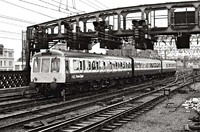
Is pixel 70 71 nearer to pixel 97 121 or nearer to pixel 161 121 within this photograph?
pixel 97 121

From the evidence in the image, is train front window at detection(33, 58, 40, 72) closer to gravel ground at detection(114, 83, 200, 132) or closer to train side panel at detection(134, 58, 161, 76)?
gravel ground at detection(114, 83, 200, 132)

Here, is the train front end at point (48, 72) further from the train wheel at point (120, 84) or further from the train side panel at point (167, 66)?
the train side panel at point (167, 66)

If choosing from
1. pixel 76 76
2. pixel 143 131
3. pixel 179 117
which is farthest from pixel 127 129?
pixel 76 76

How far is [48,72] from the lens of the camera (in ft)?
55.8

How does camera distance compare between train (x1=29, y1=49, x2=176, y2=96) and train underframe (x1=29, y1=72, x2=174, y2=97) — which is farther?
train underframe (x1=29, y1=72, x2=174, y2=97)

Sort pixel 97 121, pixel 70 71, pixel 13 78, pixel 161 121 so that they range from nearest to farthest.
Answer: pixel 97 121 → pixel 161 121 → pixel 70 71 → pixel 13 78

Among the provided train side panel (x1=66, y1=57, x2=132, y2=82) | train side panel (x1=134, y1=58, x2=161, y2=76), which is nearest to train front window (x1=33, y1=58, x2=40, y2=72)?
train side panel (x1=66, y1=57, x2=132, y2=82)

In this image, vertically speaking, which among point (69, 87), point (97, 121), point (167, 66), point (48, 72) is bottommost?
point (97, 121)

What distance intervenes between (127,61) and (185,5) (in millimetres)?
7157

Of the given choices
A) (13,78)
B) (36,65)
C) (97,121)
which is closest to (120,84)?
(13,78)

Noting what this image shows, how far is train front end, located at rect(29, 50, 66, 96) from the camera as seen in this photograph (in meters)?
16.5

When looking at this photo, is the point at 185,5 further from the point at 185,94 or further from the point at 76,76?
the point at 76,76

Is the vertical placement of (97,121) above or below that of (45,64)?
below

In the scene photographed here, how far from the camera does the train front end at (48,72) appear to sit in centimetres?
1655
